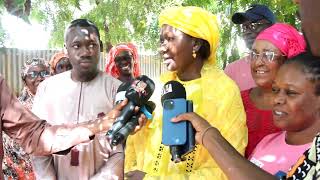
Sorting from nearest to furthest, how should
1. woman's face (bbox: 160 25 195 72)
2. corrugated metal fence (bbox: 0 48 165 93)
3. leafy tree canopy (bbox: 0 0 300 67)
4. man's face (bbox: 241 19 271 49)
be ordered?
woman's face (bbox: 160 25 195 72), man's face (bbox: 241 19 271 49), leafy tree canopy (bbox: 0 0 300 67), corrugated metal fence (bbox: 0 48 165 93)

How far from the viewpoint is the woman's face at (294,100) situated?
208 cm

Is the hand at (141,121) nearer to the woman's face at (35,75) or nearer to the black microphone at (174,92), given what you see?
the black microphone at (174,92)

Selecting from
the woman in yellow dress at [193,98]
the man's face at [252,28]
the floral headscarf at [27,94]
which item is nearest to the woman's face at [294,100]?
the woman in yellow dress at [193,98]

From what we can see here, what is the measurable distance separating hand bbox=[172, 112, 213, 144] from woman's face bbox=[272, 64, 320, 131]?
16.3 inches

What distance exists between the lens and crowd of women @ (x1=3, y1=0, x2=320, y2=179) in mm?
2100

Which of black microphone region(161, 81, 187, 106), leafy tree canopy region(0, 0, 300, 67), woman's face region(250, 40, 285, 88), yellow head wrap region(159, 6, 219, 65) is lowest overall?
black microphone region(161, 81, 187, 106)

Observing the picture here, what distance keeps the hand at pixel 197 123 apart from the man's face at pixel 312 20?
2.74ft

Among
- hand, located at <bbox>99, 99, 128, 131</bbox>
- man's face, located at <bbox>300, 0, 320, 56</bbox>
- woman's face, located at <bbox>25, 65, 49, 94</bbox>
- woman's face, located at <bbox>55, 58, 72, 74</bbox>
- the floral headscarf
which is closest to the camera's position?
man's face, located at <bbox>300, 0, 320, 56</bbox>

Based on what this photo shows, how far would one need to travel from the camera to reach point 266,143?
236 centimetres

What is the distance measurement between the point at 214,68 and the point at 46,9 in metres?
6.61

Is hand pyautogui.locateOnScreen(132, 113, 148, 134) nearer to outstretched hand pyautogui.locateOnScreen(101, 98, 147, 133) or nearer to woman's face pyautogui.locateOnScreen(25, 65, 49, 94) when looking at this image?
outstretched hand pyautogui.locateOnScreen(101, 98, 147, 133)

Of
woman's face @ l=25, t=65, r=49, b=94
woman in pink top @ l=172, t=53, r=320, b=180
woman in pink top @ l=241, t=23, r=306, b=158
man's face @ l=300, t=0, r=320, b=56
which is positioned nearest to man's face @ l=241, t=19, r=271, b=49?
woman in pink top @ l=241, t=23, r=306, b=158

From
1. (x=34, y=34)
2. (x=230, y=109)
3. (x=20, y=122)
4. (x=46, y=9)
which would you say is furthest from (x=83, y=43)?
(x=34, y=34)

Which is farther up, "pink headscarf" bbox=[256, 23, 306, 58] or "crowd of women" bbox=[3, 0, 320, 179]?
"pink headscarf" bbox=[256, 23, 306, 58]
